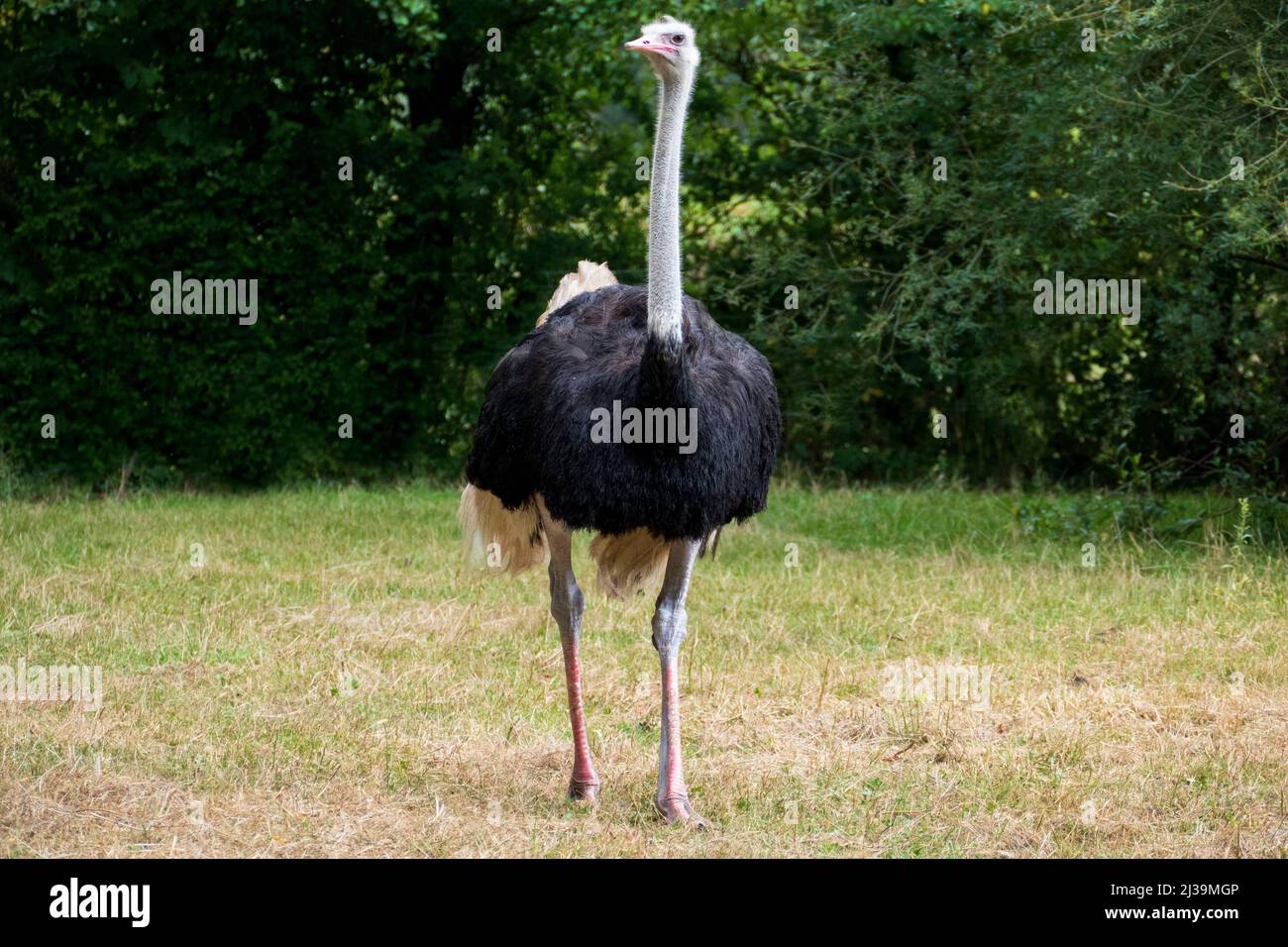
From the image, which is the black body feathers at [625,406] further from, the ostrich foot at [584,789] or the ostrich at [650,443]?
the ostrich foot at [584,789]

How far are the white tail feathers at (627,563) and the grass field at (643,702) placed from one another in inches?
22.9

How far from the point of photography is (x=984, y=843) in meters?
5.27

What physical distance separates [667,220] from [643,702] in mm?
2426

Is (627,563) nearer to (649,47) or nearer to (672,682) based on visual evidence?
(672,682)

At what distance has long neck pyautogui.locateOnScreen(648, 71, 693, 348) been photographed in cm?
523

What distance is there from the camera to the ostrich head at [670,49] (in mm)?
5465

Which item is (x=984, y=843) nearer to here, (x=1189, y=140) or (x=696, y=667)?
(x=696, y=667)

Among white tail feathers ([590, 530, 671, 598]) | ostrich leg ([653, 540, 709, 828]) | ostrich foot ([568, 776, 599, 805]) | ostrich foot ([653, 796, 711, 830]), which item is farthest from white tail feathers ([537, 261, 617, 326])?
ostrich foot ([653, 796, 711, 830])

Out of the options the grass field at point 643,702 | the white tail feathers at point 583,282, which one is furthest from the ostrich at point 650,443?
the grass field at point 643,702

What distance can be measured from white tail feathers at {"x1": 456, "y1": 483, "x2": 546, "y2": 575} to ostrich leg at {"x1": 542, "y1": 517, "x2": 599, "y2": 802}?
489mm

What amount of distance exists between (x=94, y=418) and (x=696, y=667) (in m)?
7.30

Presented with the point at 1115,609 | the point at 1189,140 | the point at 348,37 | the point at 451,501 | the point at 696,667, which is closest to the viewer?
the point at 696,667

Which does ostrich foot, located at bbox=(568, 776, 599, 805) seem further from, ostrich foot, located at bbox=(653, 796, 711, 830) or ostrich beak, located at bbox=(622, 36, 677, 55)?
ostrich beak, located at bbox=(622, 36, 677, 55)
